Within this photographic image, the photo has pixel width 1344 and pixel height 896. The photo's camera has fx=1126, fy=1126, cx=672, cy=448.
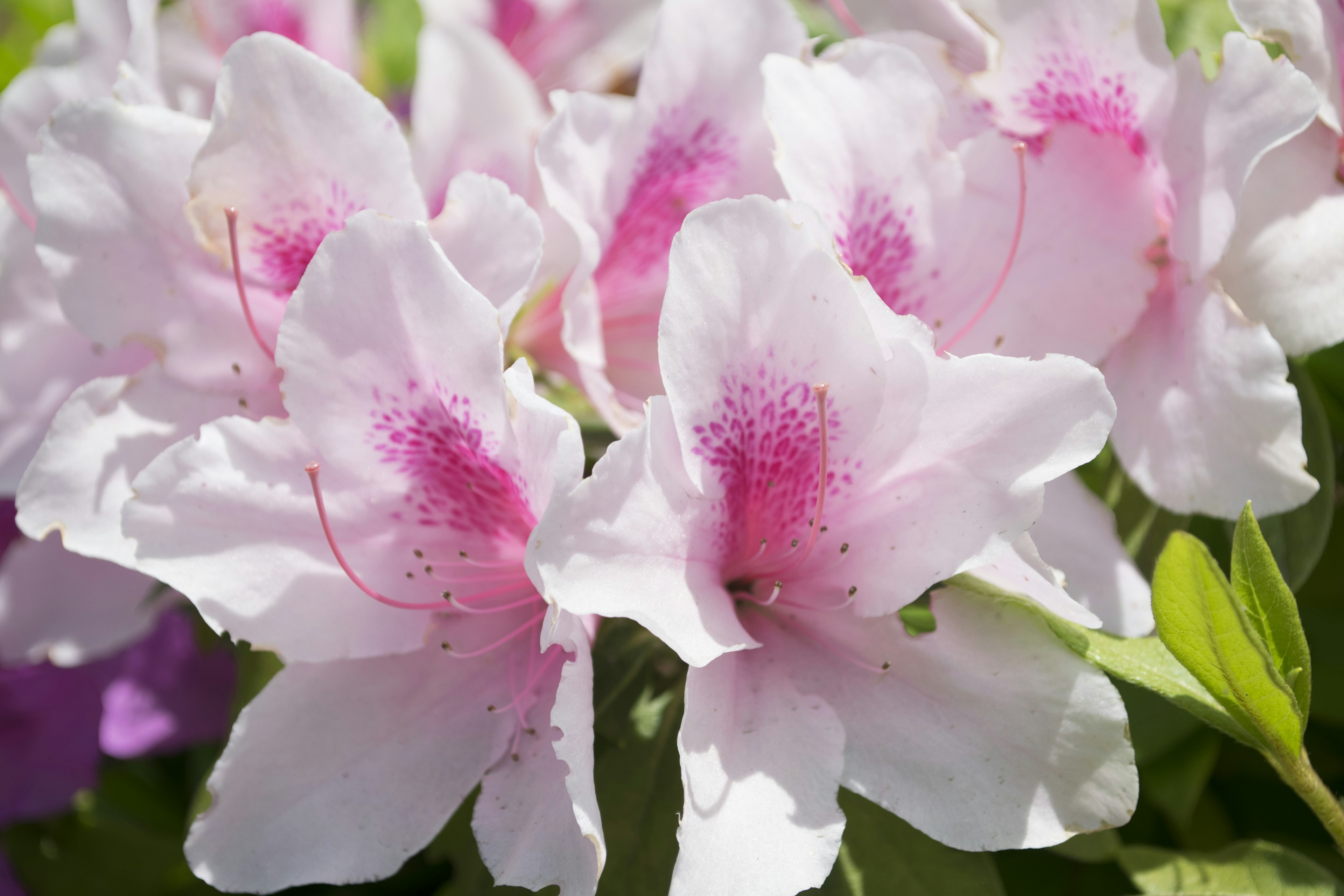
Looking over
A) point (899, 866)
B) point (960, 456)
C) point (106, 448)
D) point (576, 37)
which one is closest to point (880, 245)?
point (960, 456)

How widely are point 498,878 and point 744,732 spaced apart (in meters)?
0.16

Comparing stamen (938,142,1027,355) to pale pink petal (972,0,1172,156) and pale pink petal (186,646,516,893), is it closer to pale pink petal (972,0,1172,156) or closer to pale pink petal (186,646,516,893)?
pale pink petal (972,0,1172,156)

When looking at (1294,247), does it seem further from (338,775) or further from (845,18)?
(338,775)

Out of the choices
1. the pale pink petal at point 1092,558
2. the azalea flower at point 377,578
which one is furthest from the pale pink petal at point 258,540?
the pale pink petal at point 1092,558

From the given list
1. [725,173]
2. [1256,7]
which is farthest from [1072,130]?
[725,173]

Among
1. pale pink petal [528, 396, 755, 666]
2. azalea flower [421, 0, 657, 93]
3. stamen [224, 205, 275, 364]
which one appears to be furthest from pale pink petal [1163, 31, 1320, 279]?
azalea flower [421, 0, 657, 93]

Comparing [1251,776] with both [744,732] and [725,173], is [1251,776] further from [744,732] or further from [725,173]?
[725,173]

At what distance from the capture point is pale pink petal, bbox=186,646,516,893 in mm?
659

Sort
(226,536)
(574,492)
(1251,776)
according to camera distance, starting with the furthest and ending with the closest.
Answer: (1251,776), (226,536), (574,492)

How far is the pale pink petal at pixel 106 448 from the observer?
741 mm

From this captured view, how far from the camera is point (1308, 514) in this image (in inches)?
30.2

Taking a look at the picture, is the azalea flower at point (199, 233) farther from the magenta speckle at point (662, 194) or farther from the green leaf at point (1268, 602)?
the green leaf at point (1268, 602)

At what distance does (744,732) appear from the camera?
632 millimetres

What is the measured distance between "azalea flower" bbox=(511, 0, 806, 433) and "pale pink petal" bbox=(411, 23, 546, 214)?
0.12m
